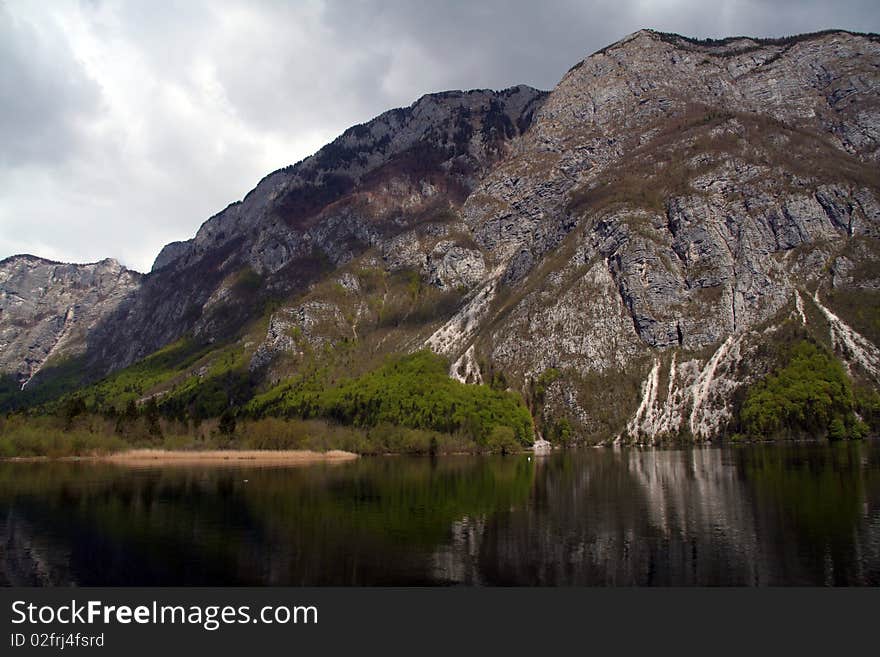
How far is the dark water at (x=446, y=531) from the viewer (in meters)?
37.7

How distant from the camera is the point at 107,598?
32.2 metres

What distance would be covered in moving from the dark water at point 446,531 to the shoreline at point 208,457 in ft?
151

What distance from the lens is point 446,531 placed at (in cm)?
5241

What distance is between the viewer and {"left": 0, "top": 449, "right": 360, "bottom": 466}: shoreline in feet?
449

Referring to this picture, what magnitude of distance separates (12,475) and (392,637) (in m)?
100

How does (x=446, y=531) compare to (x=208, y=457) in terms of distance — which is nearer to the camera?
(x=446, y=531)

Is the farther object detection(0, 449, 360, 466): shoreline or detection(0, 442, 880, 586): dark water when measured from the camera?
detection(0, 449, 360, 466): shoreline

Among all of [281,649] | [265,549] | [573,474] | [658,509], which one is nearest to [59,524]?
[265,549]

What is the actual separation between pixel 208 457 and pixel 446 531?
116370mm

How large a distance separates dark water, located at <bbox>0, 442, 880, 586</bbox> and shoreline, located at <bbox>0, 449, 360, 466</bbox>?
45948mm

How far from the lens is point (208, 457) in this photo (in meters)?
152

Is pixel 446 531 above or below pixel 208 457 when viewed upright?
above

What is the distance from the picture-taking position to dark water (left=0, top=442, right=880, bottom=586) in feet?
124

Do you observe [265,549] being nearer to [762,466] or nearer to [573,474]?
[573,474]
